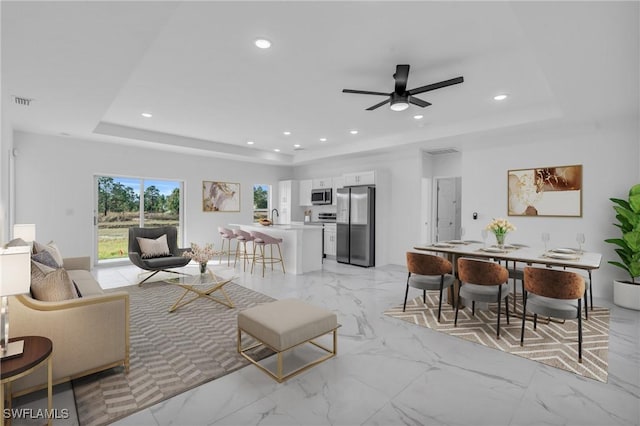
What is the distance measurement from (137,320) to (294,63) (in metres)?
3.27

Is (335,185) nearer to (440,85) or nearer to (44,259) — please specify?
(440,85)

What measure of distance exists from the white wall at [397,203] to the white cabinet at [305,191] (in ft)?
6.86

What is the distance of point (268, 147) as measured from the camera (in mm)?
7711

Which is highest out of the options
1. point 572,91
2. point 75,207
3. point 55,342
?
point 572,91

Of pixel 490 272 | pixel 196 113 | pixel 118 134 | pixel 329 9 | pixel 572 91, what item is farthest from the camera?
pixel 118 134

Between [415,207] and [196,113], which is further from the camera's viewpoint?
[415,207]

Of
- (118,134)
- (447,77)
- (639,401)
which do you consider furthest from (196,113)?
(639,401)

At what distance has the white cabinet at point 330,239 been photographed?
805 centimetres

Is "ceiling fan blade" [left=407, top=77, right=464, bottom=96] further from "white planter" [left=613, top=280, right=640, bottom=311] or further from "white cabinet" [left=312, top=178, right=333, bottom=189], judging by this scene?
"white cabinet" [left=312, top=178, right=333, bottom=189]

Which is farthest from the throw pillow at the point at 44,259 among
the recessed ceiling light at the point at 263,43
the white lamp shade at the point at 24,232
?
the recessed ceiling light at the point at 263,43

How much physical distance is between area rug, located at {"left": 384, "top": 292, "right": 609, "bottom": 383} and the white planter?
0.38 m

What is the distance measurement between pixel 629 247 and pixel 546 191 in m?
1.33

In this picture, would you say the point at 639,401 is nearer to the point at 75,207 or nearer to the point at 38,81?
the point at 38,81

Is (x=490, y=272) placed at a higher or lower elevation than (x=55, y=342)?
higher
